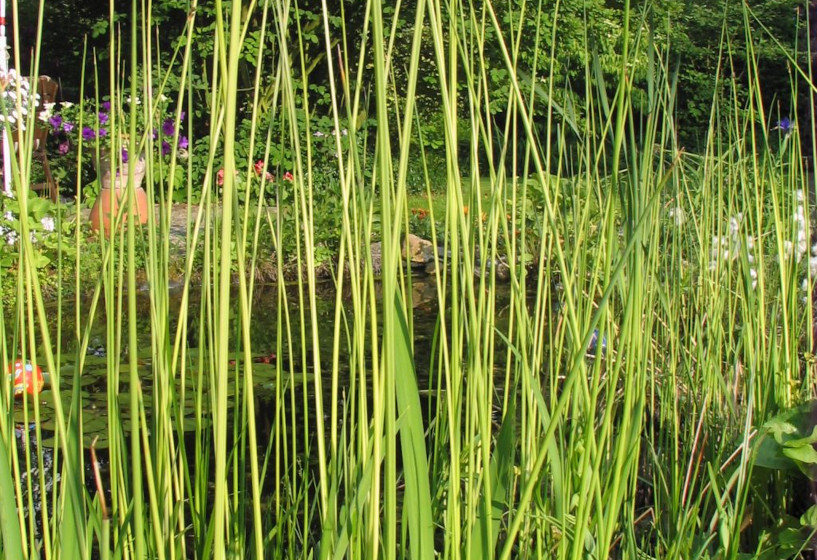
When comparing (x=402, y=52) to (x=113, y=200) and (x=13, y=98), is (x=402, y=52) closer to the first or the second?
(x=13, y=98)

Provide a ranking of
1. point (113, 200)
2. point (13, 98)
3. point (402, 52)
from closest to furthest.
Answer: point (113, 200)
point (13, 98)
point (402, 52)

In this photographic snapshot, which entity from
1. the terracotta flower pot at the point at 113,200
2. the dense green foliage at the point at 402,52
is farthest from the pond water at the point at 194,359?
the dense green foliage at the point at 402,52

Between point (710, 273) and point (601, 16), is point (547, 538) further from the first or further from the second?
point (601, 16)

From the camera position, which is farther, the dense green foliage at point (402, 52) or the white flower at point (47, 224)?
the dense green foliage at point (402, 52)

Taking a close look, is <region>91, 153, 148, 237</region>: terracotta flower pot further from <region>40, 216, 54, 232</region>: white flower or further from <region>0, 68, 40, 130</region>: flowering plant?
<region>40, 216, 54, 232</region>: white flower

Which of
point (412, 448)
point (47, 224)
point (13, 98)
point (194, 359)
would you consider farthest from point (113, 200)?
point (47, 224)

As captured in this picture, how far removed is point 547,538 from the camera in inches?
35.6

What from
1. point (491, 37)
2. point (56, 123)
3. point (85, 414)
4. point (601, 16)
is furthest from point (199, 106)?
point (85, 414)

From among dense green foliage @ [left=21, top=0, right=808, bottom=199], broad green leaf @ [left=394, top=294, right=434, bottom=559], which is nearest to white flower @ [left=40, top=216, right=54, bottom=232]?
dense green foliage @ [left=21, top=0, right=808, bottom=199]

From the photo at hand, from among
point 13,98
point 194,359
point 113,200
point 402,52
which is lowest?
point 194,359

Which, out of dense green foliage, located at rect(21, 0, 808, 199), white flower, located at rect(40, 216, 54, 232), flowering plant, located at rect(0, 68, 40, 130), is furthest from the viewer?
dense green foliage, located at rect(21, 0, 808, 199)

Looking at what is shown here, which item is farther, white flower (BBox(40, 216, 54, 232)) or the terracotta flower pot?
white flower (BBox(40, 216, 54, 232))

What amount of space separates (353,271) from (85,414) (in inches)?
73.9

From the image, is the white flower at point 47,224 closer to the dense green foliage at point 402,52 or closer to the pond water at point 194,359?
the pond water at point 194,359
